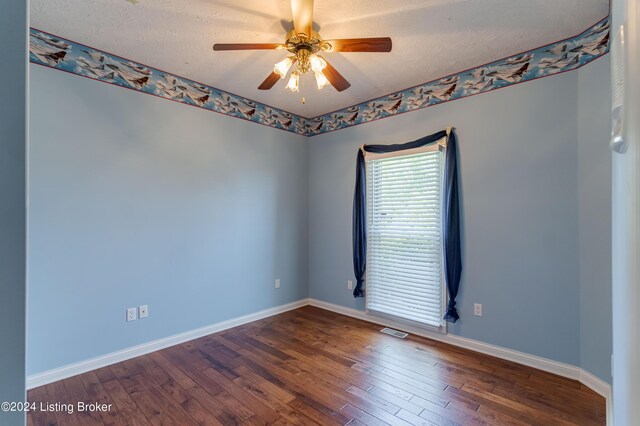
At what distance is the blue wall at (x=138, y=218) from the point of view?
7.84 feet

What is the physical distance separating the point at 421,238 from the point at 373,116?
63.0 inches

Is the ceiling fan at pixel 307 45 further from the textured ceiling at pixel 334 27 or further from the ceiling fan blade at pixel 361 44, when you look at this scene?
the textured ceiling at pixel 334 27

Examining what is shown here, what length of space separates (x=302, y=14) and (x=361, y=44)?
1.35ft

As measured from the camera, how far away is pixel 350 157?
3975 mm

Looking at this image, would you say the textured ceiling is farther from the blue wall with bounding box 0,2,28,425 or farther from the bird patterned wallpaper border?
the blue wall with bounding box 0,2,28,425

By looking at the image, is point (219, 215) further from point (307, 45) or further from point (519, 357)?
point (519, 357)

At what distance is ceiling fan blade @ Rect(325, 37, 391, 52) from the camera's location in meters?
1.86

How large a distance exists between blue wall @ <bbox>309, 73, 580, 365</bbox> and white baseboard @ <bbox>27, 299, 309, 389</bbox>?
7.86ft

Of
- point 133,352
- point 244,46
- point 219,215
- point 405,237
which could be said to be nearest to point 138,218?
point 219,215

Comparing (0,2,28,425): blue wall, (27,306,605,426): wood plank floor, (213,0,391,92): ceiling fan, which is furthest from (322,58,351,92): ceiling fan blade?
(27,306,605,426): wood plank floor

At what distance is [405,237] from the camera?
11.3 ft

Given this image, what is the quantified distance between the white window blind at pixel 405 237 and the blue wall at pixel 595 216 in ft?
3.71

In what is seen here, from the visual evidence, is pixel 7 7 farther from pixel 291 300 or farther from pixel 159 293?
pixel 291 300

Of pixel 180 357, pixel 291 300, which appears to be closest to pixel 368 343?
pixel 291 300
